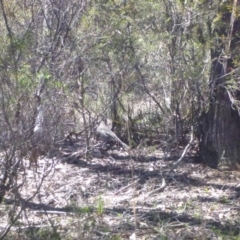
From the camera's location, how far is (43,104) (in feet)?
20.9

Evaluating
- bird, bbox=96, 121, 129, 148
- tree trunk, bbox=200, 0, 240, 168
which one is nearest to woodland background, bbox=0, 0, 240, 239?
tree trunk, bbox=200, 0, 240, 168

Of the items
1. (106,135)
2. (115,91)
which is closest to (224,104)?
(115,91)

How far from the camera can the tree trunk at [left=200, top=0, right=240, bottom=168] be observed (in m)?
9.22

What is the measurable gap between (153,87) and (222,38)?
1.75 m

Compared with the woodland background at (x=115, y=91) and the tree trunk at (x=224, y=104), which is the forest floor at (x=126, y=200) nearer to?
the woodland background at (x=115, y=91)

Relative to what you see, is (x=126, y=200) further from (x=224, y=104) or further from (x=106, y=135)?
(x=106, y=135)

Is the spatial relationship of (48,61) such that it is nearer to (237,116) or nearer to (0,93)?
(0,93)

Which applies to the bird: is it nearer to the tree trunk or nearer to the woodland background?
the woodland background

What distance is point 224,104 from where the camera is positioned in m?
9.77

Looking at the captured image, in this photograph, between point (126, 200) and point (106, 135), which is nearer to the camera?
point (126, 200)

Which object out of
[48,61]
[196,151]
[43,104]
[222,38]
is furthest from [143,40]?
[43,104]

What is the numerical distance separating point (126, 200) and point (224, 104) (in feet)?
6.92

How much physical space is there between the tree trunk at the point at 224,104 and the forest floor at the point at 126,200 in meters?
0.25

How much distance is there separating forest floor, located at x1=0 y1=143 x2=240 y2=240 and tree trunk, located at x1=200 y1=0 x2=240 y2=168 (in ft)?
0.81
